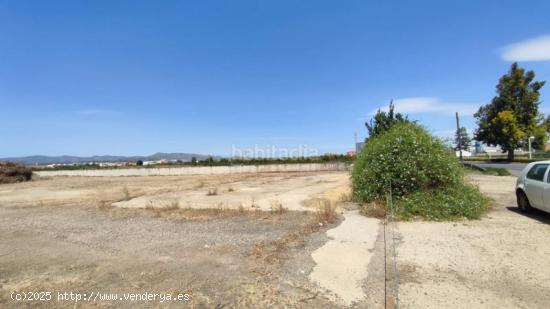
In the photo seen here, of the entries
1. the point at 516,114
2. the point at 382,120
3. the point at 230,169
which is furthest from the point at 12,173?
the point at 516,114

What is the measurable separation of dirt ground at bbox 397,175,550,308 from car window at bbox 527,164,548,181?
101cm

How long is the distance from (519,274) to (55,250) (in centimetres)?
793

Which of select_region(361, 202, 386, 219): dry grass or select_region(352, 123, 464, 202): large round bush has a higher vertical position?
select_region(352, 123, 464, 202): large round bush

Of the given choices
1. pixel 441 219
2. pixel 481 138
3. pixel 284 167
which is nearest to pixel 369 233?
pixel 441 219

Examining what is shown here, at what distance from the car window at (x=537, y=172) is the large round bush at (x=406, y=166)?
1646mm

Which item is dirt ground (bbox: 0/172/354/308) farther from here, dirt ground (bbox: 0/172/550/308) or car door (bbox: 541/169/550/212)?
car door (bbox: 541/169/550/212)

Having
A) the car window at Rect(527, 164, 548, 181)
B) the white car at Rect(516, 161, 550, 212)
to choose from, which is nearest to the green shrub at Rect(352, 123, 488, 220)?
the white car at Rect(516, 161, 550, 212)

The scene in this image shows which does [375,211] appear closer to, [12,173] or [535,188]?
[535,188]

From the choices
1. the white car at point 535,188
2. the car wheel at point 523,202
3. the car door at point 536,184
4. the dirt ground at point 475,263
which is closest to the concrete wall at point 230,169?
the car wheel at point 523,202

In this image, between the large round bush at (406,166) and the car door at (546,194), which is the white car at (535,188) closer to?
the car door at (546,194)

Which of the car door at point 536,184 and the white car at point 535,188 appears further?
the car door at point 536,184

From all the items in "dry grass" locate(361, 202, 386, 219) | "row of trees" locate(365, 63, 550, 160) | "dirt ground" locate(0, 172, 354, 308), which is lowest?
"dirt ground" locate(0, 172, 354, 308)

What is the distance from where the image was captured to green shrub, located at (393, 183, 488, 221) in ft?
27.6

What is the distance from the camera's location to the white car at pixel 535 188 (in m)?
7.76
